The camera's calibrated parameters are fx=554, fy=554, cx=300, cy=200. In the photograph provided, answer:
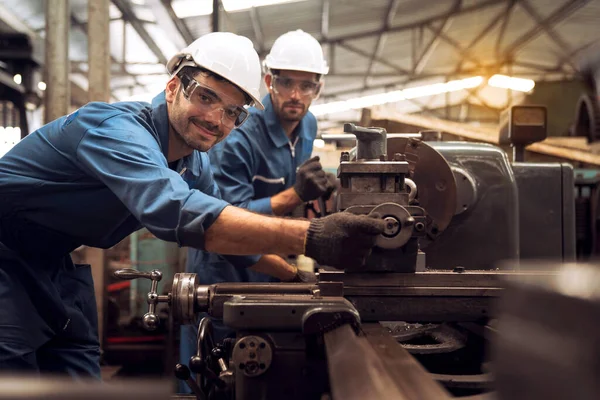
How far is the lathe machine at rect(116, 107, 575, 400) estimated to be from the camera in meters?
0.87

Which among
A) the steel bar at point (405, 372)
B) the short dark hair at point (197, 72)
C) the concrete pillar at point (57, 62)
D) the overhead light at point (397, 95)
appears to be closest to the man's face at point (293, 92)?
the short dark hair at point (197, 72)

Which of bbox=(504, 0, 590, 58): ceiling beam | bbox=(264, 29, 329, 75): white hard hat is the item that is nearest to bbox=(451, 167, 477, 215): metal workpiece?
bbox=(264, 29, 329, 75): white hard hat

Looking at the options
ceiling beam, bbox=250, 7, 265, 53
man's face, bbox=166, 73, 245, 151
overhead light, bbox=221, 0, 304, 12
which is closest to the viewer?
man's face, bbox=166, 73, 245, 151

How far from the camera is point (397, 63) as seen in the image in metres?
7.25

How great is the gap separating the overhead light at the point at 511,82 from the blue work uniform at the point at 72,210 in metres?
7.11

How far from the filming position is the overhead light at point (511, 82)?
7.72 metres

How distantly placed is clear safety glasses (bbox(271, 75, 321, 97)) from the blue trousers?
99 centimetres

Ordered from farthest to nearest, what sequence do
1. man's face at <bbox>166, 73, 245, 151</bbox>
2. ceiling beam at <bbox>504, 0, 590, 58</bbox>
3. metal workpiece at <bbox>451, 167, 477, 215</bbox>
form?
Result: ceiling beam at <bbox>504, 0, 590, 58</bbox> → metal workpiece at <bbox>451, 167, 477, 215</bbox> → man's face at <bbox>166, 73, 245, 151</bbox>

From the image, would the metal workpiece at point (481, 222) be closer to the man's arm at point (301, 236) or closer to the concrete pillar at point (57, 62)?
the man's arm at point (301, 236)

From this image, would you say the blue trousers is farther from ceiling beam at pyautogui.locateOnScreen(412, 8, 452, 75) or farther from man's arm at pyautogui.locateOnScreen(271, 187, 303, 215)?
ceiling beam at pyautogui.locateOnScreen(412, 8, 452, 75)

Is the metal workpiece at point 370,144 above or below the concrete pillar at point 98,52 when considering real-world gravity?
below

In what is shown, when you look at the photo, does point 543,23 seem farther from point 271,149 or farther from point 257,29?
point 271,149

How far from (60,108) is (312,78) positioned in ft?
4.52

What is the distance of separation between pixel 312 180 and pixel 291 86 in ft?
1.56
